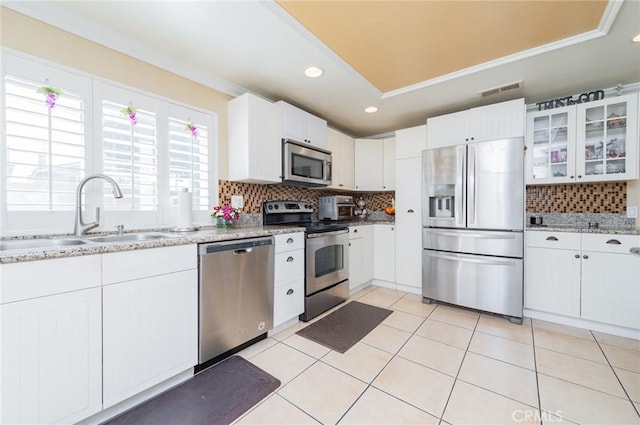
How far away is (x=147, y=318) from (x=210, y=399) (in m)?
0.61

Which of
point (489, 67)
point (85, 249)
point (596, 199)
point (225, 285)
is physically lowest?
point (225, 285)

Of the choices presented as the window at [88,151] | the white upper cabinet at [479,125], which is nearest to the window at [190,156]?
the window at [88,151]

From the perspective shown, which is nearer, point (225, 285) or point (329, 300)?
point (225, 285)

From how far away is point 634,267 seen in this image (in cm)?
211

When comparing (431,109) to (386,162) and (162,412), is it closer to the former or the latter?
(386,162)

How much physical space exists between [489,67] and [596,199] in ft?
6.21

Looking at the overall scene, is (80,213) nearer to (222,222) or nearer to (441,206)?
(222,222)

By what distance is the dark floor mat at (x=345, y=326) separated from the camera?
83.8 inches

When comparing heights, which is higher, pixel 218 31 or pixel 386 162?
pixel 218 31

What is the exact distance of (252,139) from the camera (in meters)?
2.40

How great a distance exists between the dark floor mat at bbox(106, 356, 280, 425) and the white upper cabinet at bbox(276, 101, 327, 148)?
85.6 inches

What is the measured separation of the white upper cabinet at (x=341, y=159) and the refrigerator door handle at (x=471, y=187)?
5.27ft

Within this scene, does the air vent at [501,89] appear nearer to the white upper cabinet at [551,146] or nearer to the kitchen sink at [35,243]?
the white upper cabinet at [551,146]

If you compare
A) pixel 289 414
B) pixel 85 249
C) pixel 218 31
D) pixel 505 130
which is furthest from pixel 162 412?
pixel 505 130
